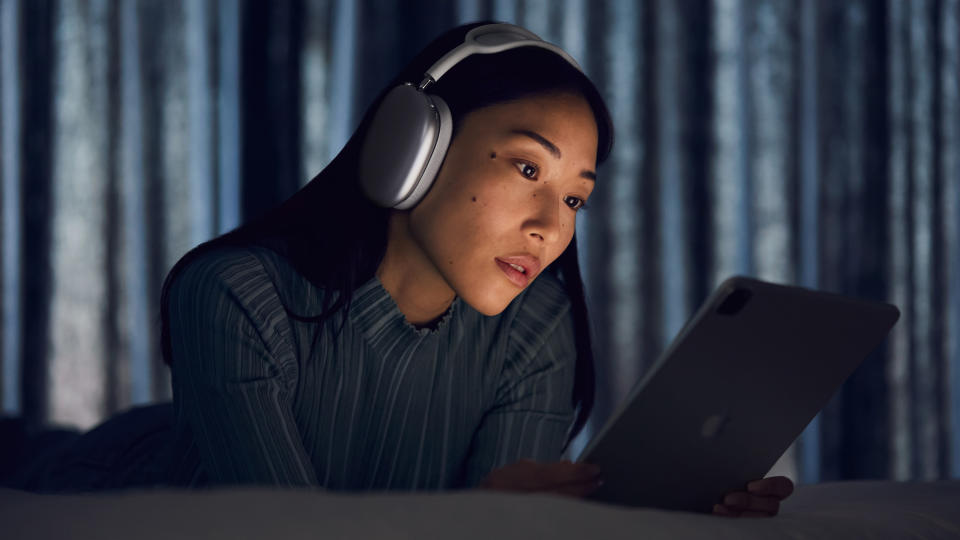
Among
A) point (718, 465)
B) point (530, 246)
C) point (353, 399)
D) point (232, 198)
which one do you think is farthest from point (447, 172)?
point (232, 198)

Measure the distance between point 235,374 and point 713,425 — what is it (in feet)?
1.57

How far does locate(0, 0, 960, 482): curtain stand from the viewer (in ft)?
7.18

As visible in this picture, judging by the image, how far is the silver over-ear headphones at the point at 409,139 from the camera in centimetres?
87

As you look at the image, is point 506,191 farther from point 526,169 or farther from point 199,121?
point 199,121

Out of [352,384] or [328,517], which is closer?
[328,517]

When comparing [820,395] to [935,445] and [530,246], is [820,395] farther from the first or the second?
[935,445]

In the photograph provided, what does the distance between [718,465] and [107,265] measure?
6.48 feet

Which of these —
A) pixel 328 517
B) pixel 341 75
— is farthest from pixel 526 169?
pixel 341 75

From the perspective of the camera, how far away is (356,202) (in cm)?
98

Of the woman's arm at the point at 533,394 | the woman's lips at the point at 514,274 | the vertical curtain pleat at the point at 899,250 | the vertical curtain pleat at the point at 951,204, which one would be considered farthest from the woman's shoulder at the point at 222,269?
the vertical curtain pleat at the point at 951,204

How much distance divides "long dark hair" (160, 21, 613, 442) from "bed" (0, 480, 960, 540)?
50 centimetres

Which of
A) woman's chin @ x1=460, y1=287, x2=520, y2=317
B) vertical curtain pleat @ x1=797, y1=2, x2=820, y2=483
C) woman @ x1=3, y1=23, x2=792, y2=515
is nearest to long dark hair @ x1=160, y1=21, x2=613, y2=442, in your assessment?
woman @ x1=3, y1=23, x2=792, y2=515

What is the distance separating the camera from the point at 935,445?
2.27 metres

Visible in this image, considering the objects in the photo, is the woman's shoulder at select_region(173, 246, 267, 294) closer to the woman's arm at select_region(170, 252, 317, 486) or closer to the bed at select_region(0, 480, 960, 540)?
the woman's arm at select_region(170, 252, 317, 486)
